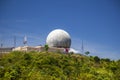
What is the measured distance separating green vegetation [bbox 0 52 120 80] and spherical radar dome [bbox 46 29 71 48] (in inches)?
328

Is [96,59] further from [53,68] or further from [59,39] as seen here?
[53,68]

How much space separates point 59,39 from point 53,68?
74.4 feet

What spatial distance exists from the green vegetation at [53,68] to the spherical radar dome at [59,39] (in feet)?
27.4

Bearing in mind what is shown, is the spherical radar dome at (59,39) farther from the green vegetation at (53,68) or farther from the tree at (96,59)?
the tree at (96,59)

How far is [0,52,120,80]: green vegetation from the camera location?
45.6 m

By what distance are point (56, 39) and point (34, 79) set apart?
99.5ft

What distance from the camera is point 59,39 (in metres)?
73.2

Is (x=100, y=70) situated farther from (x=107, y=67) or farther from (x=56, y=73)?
(x=56, y=73)

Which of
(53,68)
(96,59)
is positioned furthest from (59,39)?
(53,68)

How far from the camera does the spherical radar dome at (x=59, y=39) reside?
73312mm

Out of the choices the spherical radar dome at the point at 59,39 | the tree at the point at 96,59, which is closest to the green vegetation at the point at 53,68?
the tree at the point at 96,59

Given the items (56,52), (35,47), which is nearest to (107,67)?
(56,52)

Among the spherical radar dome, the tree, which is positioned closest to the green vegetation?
the tree

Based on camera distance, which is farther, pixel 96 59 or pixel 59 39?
pixel 59 39
